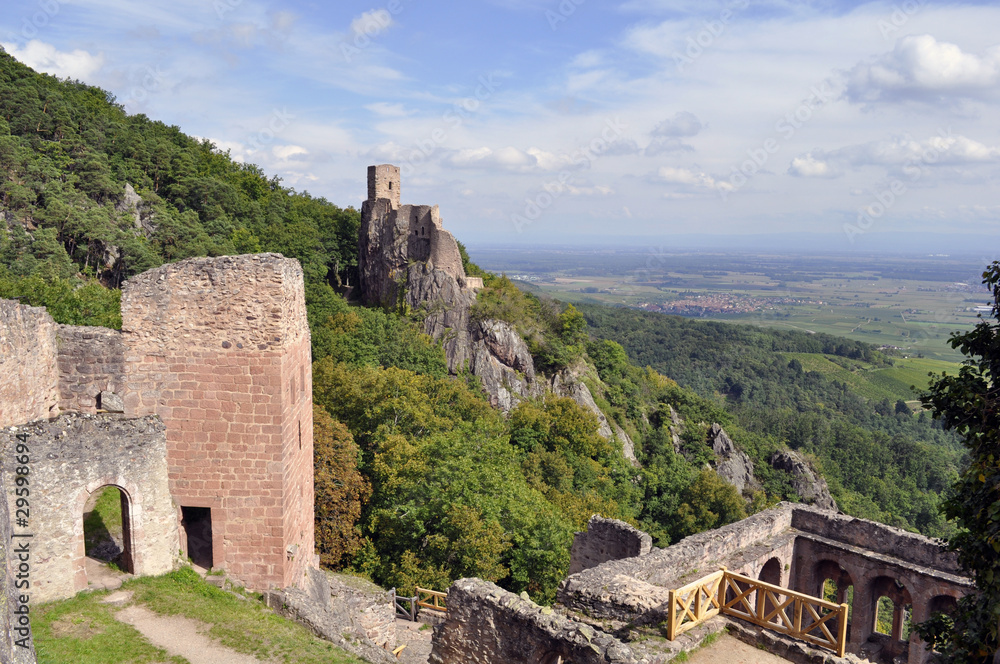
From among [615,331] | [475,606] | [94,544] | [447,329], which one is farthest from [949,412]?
[615,331]

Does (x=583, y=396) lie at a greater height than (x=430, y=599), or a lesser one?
greater

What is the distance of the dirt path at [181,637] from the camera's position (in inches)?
360

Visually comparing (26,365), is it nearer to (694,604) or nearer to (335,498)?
(335,498)

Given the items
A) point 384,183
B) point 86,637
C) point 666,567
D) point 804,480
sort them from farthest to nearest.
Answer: point 804,480
point 384,183
point 666,567
point 86,637

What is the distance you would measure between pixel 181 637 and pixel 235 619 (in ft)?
3.00

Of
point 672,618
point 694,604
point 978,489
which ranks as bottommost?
point 694,604

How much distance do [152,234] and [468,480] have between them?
27523 mm

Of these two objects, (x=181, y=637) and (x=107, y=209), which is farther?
(x=107, y=209)

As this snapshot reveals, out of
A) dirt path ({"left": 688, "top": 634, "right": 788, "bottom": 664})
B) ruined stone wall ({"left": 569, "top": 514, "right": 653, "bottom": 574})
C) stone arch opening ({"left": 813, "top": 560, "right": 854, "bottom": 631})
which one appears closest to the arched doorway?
stone arch opening ({"left": 813, "top": 560, "right": 854, "bottom": 631})

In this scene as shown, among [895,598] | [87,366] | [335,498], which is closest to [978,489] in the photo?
[895,598]

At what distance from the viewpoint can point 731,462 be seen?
47.2 metres

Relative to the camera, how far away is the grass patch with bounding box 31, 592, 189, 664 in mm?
8570

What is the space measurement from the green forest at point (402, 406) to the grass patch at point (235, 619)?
8.50 metres

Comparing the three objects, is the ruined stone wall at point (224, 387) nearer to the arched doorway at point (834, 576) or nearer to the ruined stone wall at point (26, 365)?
the ruined stone wall at point (26, 365)
